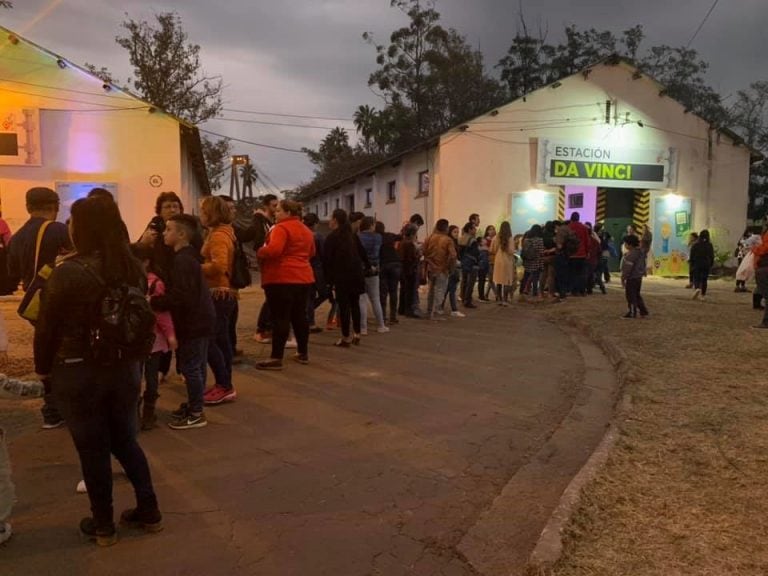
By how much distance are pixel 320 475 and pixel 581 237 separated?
11.0 metres

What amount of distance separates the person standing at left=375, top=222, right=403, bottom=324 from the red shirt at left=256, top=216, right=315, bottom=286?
3370 millimetres

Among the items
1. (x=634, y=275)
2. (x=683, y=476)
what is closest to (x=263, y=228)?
(x=683, y=476)

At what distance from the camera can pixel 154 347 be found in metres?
4.68

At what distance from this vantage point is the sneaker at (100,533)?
320 cm

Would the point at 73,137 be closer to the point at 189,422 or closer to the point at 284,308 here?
the point at 284,308

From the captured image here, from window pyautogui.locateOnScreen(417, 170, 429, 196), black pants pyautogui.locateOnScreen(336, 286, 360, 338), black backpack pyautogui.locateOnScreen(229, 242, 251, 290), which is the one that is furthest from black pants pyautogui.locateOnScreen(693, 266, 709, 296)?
black backpack pyautogui.locateOnScreen(229, 242, 251, 290)

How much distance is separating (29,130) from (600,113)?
18158mm

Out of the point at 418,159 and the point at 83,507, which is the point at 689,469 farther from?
the point at 418,159

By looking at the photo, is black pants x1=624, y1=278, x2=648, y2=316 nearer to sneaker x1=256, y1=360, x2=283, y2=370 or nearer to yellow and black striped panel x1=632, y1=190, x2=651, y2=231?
sneaker x1=256, y1=360, x2=283, y2=370

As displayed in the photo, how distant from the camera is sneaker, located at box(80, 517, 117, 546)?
320 centimetres

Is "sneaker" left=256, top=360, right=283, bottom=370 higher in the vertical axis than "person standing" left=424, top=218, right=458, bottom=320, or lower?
lower

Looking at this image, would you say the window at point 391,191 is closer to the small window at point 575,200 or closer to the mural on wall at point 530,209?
the mural on wall at point 530,209

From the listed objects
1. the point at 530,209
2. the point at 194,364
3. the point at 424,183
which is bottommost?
the point at 194,364

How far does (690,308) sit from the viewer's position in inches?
486
